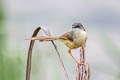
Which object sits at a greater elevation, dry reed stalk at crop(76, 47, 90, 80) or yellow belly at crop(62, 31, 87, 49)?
yellow belly at crop(62, 31, 87, 49)

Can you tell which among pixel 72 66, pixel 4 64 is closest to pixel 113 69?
pixel 4 64

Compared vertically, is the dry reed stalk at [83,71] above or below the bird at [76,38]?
below

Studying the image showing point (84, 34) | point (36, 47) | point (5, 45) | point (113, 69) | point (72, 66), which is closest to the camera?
point (84, 34)

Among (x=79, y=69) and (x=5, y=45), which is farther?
(x=5, y=45)

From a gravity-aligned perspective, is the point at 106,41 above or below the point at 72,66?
above

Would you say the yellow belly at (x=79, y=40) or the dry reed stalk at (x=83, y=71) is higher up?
the yellow belly at (x=79, y=40)

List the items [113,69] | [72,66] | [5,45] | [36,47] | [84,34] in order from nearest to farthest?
[84,34], [5,45], [113,69], [36,47], [72,66]

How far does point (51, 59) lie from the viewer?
4.32ft

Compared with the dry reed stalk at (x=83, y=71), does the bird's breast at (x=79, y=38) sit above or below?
above

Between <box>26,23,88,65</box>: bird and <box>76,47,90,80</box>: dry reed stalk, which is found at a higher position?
<box>26,23,88,65</box>: bird

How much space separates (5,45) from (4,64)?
76mm

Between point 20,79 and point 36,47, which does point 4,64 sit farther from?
point 36,47

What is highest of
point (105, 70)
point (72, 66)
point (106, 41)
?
point (106, 41)

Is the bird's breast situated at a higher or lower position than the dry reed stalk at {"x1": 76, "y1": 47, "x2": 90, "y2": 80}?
higher
